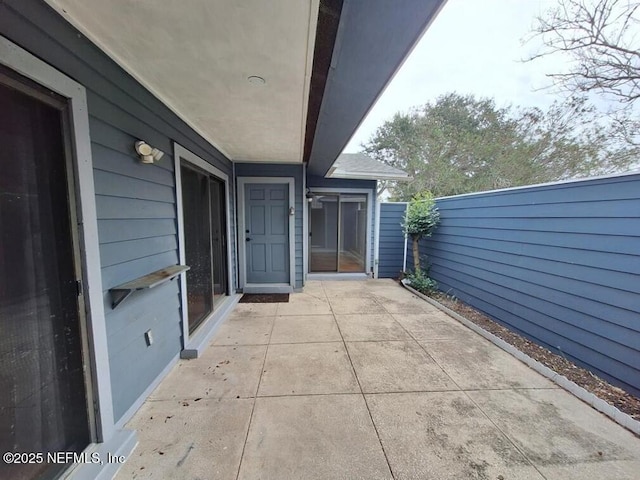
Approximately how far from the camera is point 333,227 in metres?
6.07

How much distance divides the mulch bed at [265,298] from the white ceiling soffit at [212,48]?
2.87 meters

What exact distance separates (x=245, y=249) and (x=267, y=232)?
519mm

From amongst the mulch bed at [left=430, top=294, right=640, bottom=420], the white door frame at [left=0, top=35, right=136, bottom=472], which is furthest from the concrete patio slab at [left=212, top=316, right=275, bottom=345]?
the mulch bed at [left=430, top=294, right=640, bottom=420]

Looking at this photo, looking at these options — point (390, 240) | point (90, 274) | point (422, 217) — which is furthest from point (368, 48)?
point (390, 240)

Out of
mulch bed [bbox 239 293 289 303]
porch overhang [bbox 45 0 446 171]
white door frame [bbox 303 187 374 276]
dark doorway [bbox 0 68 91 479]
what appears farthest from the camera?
white door frame [bbox 303 187 374 276]

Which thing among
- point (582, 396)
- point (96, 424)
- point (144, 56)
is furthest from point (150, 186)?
point (582, 396)

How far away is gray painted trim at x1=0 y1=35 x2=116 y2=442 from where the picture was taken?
131cm

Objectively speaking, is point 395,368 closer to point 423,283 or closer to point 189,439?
point 189,439

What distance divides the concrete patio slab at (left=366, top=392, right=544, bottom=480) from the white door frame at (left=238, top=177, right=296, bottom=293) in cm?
301

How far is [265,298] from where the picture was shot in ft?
14.5

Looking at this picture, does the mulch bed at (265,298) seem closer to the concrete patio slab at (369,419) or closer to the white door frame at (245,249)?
the white door frame at (245,249)

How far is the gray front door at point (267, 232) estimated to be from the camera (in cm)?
464

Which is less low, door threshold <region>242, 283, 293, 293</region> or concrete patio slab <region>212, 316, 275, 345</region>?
door threshold <region>242, 283, 293, 293</region>

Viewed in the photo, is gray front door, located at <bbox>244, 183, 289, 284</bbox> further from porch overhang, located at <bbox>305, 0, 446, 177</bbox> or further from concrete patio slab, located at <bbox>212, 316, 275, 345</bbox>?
porch overhang, located at <bbox>305, 0, 446, 177</bbox>
